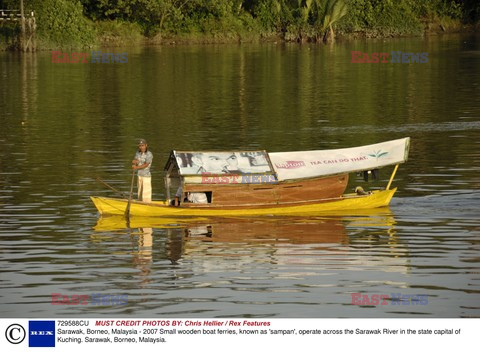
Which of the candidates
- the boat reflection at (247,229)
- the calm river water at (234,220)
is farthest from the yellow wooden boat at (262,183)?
the calm river water at (234,220)

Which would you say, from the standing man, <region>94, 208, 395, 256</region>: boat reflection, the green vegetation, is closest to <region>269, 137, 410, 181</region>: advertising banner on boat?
<region>94, 208, 395, 256</region>: boat reflection

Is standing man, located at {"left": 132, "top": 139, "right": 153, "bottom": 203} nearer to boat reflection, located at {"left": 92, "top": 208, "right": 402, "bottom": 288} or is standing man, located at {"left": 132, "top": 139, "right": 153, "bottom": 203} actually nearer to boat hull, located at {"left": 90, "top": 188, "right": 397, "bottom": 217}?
boat hull, located at {"left": 90, "top": 188, "right": 397, "bottom": 217}

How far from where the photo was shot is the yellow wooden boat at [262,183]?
31.1 meters

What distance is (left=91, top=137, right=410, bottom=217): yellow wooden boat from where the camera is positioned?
1224 inches

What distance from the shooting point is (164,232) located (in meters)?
30.0

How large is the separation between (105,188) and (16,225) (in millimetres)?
6414

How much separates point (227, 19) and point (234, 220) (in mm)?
103542

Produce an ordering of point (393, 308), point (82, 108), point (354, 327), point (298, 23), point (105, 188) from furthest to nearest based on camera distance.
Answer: point (298, 23) < point (82, 108) < point (105, 188) < point (393, 308) < point (354, 327)

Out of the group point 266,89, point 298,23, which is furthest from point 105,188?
point 298,23

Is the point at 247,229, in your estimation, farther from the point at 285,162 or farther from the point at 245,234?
the point at 285,162

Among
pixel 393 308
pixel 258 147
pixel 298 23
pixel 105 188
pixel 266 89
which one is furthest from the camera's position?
pixel 298 23

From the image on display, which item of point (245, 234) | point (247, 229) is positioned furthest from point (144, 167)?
point (245, 234)

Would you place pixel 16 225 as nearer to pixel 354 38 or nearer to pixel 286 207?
pixel 286 207

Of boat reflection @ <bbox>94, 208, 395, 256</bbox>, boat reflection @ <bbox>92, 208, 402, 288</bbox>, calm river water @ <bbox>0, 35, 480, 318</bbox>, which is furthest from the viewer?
boat reflection @ <bbox>94, 208, 395, 256</bbox>
